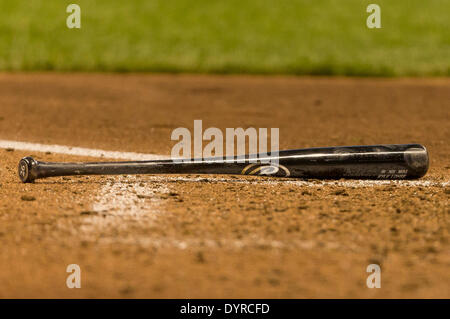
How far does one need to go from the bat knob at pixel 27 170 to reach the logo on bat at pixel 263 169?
1.07 metres

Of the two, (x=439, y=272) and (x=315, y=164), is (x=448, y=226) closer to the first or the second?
(x=439, y=272)

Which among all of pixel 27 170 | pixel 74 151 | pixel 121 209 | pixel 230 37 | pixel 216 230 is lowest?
pixel 216 230

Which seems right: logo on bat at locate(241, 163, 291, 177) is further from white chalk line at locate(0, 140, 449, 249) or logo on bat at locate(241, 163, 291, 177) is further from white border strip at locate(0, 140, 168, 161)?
white border strip at locate(0, 140, 168, 161)

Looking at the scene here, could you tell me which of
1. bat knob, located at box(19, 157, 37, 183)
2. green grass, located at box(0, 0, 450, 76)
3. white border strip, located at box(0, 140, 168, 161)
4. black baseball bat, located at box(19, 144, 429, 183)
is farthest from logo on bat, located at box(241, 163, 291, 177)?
green grass, located at box(0, 0, 450, 76)

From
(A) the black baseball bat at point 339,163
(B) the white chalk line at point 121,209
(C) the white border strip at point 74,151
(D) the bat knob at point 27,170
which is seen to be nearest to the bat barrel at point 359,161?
(A) the black baseball bat at point 339,163

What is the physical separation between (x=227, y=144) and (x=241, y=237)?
91.4 inches

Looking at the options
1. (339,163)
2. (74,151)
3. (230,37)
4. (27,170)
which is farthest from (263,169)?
(230,37)

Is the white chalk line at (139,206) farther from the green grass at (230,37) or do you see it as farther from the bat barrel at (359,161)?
the green grass at (230,37)

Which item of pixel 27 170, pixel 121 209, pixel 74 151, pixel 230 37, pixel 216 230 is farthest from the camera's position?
pixel 230 37

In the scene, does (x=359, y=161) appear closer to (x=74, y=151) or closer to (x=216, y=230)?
(x=216, y=230)

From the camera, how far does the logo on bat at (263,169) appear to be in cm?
315

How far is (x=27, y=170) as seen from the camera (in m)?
2.97

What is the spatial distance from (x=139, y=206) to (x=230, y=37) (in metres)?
9.12

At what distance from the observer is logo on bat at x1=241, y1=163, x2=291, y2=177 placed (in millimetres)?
3146
